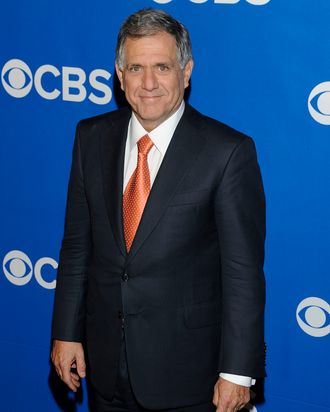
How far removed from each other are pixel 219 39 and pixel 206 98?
0.65ft

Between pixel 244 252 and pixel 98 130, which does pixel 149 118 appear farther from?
pixel 244 252

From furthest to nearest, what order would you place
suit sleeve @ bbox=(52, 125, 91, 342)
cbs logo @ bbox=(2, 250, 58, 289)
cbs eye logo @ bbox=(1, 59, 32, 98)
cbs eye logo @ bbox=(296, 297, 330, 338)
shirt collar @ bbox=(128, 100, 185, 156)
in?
cbs logo @ bbox=(2, 250, 58, 289) < cbs eye logo @ bbox=(1, 59, 32, 98) < cbs eye logo @ bbox=(296, 297, 330, 338) < suit sleeve @ bbox=(52, 125, 91, 342) < shirt collar @ bbox=(128, 100, 185, 156)

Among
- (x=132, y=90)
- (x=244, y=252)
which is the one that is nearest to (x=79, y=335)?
(x=244, y=252)

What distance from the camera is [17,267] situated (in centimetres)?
315

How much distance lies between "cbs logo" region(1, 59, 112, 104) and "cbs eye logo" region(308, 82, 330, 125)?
2.32ft

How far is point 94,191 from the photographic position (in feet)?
7.59

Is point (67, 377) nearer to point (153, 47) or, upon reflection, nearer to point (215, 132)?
point (215, 132)

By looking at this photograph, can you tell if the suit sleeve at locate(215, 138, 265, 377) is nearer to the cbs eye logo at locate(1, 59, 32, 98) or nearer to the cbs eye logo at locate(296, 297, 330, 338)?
the cbs eye logo at locate(296, 297, 330, 338)

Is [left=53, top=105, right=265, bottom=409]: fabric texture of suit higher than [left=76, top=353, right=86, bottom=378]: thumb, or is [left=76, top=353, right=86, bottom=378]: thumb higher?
[left=53, top=105, right=265, bottom=409]: fabric texture of suit

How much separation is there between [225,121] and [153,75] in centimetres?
52

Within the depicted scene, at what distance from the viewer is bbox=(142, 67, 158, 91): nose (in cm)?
216

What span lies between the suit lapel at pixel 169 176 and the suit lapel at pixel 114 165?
81mm

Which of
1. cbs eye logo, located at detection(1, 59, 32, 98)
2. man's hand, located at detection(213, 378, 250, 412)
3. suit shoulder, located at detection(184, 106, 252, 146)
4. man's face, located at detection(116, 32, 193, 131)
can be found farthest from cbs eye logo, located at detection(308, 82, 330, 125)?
cbs eye logo, located at detection(1, 59, 32, 98)

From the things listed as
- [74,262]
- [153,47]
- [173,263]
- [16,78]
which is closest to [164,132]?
[153,47]
